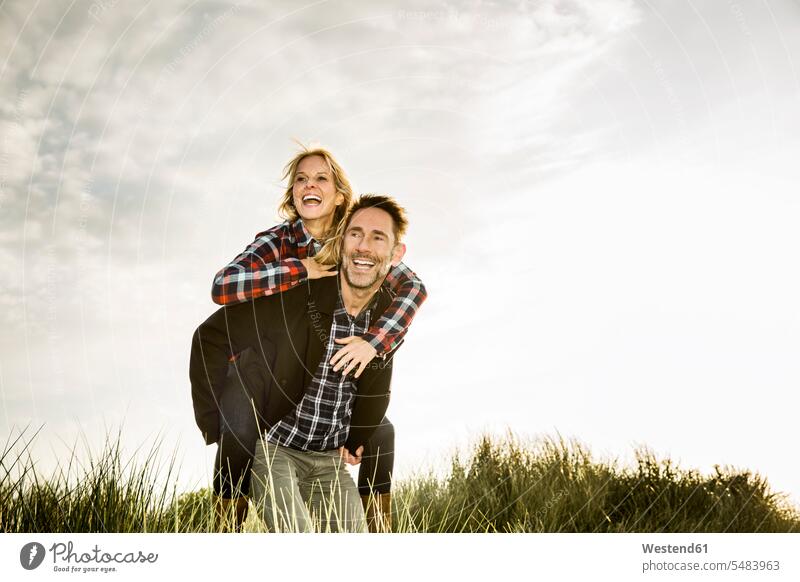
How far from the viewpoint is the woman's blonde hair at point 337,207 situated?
236cm

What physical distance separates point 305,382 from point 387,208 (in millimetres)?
719

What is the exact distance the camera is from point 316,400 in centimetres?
228

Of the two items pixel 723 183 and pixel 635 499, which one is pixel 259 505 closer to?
pixel 635 499

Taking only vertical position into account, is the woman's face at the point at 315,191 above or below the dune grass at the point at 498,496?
above

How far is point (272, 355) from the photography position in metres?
2.27

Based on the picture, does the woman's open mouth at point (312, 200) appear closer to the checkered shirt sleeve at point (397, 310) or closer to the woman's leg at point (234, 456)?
the checkered shirt sleeve at point (397, 310)

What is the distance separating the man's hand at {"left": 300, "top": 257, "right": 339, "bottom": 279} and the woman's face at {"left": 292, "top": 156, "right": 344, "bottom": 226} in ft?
0.57

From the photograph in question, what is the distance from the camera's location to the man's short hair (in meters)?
2.40
